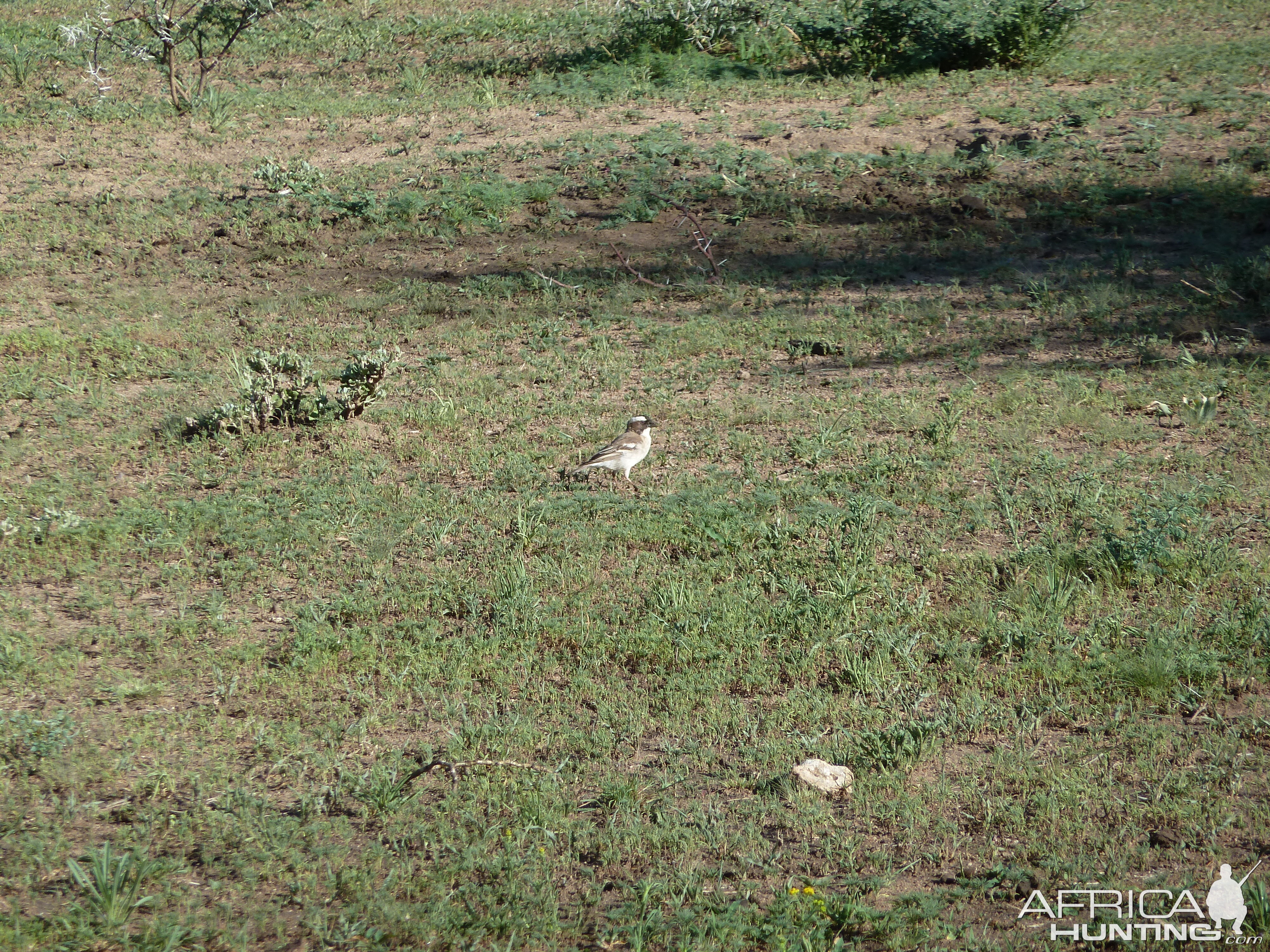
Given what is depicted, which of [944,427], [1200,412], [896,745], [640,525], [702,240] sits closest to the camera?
[896,745]

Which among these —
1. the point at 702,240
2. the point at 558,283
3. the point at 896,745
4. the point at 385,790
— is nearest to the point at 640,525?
the point at 896,745

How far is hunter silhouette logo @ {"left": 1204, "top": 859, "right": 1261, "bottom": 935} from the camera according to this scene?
12.6 ft

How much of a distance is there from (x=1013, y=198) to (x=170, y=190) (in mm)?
8670

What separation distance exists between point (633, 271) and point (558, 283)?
705mm

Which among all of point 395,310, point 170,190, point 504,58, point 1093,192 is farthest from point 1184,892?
point 504,58

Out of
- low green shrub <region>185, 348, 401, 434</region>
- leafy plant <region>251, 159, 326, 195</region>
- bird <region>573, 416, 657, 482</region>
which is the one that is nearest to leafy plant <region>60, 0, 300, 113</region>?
leafy plant <region>251, 159, 326, 195</region>

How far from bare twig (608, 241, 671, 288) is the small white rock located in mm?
6417

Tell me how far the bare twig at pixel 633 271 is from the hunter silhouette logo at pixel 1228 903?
7397 millimetres

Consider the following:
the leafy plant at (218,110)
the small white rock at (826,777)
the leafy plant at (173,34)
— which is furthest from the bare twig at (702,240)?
the leafy plant at (173,34)

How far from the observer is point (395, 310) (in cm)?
1030

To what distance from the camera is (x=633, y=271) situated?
35.1ft

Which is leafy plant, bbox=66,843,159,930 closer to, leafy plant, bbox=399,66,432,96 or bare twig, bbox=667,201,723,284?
bare twig, bbox=667,201,723,284

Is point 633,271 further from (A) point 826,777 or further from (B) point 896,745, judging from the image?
(A) point 826,777

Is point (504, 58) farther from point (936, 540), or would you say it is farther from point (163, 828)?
point (163, 828)
